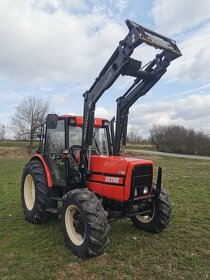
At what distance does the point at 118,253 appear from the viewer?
18.6ft

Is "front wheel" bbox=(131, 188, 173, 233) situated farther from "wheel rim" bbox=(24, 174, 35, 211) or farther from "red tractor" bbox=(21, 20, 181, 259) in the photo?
"wheel rim" bbox=(24, 174, 35, 211)

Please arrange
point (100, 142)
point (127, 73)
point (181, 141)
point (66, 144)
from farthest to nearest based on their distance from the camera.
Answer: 1. point (181, 141)
2. point (100, 142)
3. point (66, 144)
4. point (127, 73)

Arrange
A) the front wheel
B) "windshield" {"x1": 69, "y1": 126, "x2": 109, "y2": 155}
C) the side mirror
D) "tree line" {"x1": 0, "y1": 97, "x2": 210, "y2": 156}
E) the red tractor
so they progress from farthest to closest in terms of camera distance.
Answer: "tree line" {"x1": 0, "y1": 97, "x2": 210, "y2": 156} < "windshield" {"x1": 69, "y1": 126, "x2": 109, "y2": 155} < the side mirror < the front wheel < the red tractor

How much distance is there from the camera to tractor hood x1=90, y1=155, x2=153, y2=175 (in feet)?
19.1

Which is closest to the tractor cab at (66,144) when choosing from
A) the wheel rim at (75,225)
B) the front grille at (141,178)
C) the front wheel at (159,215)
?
the wheel rim at (75,225)

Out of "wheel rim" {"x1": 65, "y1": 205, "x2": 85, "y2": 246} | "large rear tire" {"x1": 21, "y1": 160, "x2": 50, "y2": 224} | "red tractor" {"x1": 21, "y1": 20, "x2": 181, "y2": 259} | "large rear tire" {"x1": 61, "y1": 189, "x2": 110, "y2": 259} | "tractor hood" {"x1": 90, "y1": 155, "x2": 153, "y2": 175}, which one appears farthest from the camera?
"large rear tire" {"x1": 21, "y1": 160, "x2": 50, "y2": 224}

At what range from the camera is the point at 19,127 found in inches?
1478

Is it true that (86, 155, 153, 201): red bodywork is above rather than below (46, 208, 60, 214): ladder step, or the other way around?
above

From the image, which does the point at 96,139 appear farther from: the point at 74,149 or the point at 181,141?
the point at 181,141

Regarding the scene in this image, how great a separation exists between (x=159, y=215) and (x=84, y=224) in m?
1.86

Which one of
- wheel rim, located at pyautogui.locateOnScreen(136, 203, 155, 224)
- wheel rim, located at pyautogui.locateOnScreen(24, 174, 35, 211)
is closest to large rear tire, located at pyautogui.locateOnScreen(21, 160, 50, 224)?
wheel rim, located at pyautogui.locateOnScreen(24, 174, 35, 211)

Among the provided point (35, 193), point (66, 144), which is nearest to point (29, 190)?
point (35, 193)

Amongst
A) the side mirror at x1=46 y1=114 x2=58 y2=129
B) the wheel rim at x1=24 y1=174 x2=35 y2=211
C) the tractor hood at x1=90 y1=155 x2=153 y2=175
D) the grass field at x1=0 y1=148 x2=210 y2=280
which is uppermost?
the side mirror at x1=46 y1=114 x2=58 y2=129

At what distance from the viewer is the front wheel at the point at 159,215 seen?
6531 millimetres
